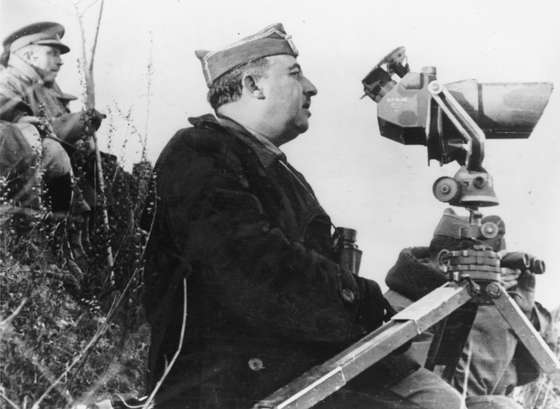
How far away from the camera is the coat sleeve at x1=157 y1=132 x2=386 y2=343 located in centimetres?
195

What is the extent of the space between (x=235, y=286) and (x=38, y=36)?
8.48 ft

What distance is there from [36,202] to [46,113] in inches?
24.5

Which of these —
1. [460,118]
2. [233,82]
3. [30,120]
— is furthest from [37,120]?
[460,118]

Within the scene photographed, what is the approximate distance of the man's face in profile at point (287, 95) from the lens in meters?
2.39

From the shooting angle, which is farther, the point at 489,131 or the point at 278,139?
the point at 278,139

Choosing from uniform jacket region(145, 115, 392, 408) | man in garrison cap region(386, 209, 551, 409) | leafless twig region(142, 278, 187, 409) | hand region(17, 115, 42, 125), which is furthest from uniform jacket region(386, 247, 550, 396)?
hand region(17, 115, 42, 125)

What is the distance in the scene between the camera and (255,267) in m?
1.94

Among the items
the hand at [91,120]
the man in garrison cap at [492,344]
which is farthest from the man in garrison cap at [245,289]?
the hand at [91,120]

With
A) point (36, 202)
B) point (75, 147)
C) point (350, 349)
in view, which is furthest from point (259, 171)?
point (75, 147)

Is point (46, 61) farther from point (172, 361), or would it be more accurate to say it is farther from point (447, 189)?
point (447, 189)

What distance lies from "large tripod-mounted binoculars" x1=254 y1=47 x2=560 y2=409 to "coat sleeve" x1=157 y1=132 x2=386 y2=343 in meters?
0.12

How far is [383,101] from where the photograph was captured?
225 centimetres

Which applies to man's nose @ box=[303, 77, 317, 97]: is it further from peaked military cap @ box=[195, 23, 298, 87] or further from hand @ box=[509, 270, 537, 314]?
hand @ box=[509, 270, 537, 314]

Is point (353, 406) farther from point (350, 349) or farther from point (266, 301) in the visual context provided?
point (266, 301)
